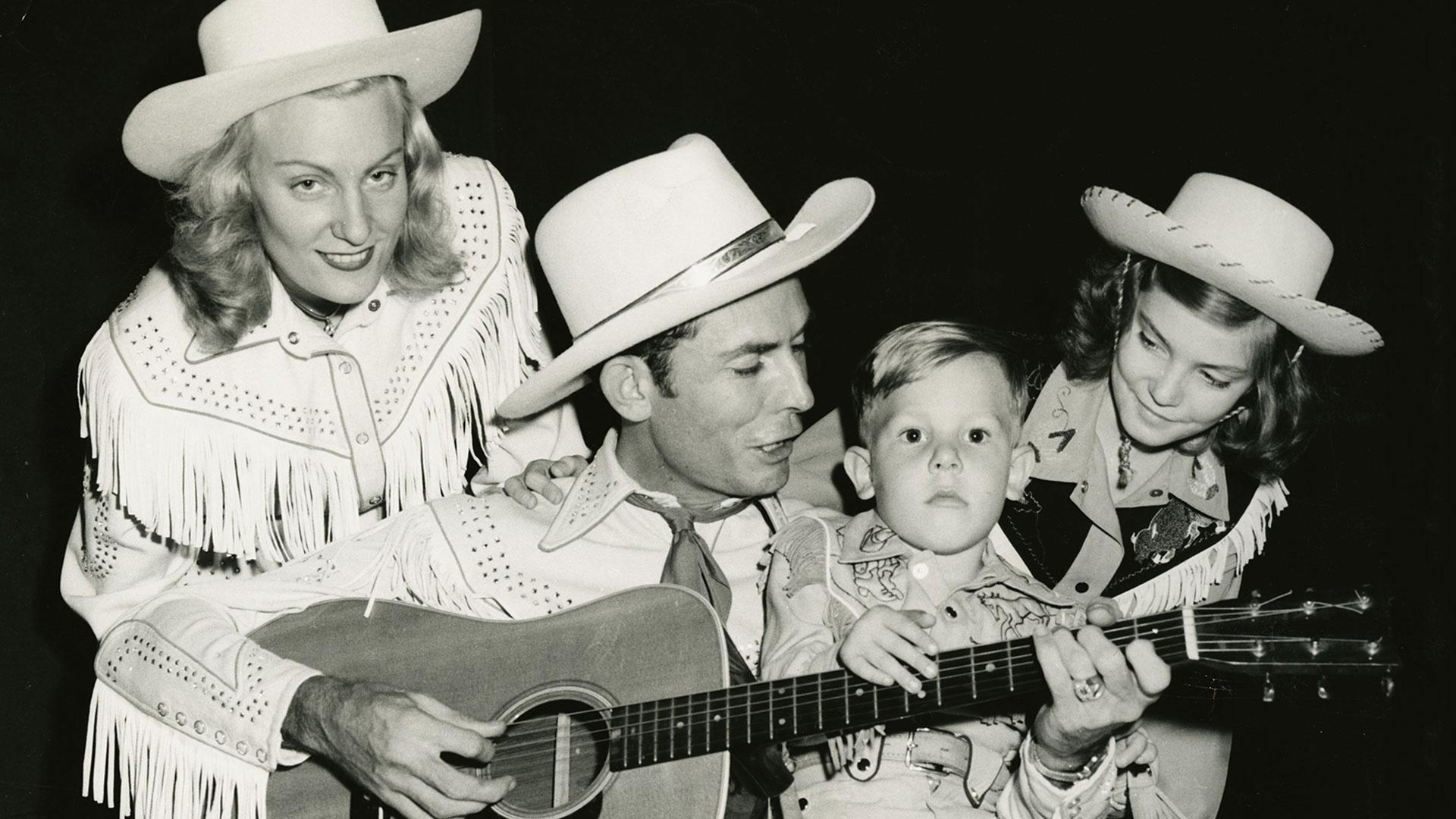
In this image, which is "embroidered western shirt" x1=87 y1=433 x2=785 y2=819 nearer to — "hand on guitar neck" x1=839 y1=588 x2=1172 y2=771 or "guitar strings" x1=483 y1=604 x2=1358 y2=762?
"guitar strings" x1=483 y1=604 x2=1358 y2=762

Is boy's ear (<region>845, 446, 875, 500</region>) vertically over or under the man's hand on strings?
under

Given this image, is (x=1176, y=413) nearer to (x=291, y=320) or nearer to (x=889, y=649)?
(x=889, y=649)

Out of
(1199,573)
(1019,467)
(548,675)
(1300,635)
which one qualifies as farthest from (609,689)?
(1199,573)

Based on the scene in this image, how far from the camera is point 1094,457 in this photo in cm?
285

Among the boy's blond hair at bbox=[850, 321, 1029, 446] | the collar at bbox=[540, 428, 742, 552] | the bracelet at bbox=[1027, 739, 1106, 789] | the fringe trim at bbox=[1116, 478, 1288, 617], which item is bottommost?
the bracelet at bbox=[1027, 739, 1106, 789]

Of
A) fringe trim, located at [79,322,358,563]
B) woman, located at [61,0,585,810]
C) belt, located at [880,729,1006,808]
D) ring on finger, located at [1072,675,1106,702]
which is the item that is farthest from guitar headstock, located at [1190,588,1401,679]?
fringe trim, located at [79,322,358,563]

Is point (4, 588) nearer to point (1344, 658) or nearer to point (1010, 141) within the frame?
point (1010, 141)

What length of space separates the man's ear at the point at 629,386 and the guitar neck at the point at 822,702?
23.0 inches

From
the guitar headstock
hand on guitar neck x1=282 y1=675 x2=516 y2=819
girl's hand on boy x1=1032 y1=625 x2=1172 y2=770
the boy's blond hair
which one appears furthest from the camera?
the boy's blond hair

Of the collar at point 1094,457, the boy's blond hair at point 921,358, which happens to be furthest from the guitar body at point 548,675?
the collar at point 1094,457

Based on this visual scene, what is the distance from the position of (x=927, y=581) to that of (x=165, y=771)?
1449 mm

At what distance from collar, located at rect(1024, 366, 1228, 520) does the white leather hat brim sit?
0.65 meters

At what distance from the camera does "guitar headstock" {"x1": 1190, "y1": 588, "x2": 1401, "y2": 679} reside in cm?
176

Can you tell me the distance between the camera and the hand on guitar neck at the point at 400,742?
2242mm
